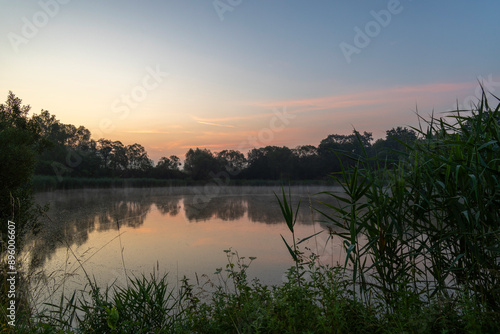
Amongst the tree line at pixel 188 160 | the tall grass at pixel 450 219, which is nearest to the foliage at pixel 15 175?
the tall grass at pixel 450 219

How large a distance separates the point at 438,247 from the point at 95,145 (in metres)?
42.4

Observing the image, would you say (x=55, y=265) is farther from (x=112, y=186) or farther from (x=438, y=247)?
(x=112, y=186)

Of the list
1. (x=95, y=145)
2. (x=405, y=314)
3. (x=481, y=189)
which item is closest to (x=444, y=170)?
(x=481, y=189)

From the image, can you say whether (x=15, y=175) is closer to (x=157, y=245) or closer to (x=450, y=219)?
(x=157, y=245)

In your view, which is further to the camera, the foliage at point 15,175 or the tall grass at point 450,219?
the foliage at point 15,175

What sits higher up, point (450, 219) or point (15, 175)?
point (15, 175)

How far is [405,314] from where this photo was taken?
1966mm

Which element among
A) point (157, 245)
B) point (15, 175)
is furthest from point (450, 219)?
point (15, 175)

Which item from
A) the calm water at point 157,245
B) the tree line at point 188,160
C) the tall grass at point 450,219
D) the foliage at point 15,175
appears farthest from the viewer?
the tree line at point 188,160

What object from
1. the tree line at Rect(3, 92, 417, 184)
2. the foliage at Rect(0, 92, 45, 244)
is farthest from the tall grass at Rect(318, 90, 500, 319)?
the tree line at Rect(3, 92, 417, 184)

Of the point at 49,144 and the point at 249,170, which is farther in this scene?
the point at 249,170

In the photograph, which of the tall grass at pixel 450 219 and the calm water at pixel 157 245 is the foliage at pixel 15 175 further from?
the tall grass at pixel 450 219

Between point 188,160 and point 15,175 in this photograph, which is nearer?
point 15,175

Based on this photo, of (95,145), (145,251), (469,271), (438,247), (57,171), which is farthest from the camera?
(95,145)
